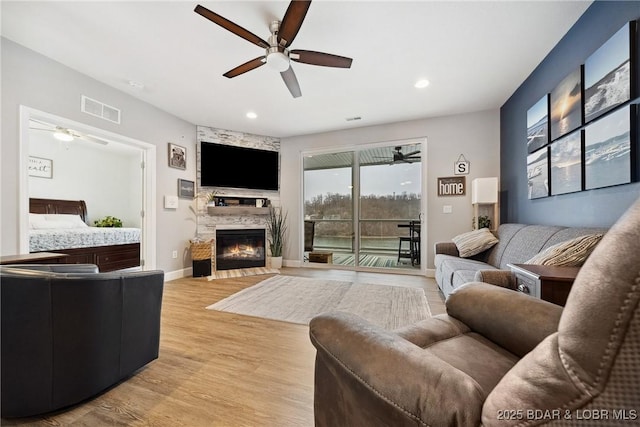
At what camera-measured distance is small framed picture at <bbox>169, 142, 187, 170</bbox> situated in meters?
4.02

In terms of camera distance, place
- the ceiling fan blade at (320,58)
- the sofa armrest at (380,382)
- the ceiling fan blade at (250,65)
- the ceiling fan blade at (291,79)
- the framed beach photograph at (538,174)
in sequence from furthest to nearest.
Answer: the framed beach photograph at (538,174), the ceiling fan blade at (291,79), the ceiling fan blade at (250,65), the ceiling fan blade at (320,58), the sofa armrest at (380,382)

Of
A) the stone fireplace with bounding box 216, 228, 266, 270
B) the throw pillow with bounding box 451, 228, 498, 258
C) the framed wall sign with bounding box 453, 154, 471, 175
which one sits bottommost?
the stone fireplace with bounding box 216, 228, 266, 270

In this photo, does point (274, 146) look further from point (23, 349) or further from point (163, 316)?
point (23, 349)

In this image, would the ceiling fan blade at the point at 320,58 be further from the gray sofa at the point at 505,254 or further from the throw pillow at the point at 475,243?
the throw pillow at the point at 475,243

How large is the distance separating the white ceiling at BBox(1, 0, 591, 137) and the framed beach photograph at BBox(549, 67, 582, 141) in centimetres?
50

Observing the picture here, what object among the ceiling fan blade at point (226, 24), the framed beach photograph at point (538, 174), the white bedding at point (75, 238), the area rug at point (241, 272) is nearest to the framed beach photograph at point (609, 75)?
the framed beach photograph at point (538, 174)

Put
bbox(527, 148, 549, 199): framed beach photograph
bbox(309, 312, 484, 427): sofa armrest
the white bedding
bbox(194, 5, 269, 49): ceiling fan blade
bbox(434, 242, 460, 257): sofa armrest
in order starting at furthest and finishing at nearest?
the white bedding
bbox(434, 242, 460, 257): sofa armrest
bbox(527, 148, 549, 199): framed beach photograph
bbox(194, 5, 269, 49): ceiling fan blade
bbox(309, 312, 484, 427): sofa armrest

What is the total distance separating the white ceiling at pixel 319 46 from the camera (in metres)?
1.96

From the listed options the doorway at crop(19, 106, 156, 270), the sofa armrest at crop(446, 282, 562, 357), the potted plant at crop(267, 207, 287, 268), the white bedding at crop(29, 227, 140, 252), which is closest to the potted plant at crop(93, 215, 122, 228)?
the doorway at crop(19, 106, 156, 270)

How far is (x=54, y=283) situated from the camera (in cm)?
123

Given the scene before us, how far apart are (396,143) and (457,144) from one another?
39.3 inches

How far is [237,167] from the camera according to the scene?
4832mm

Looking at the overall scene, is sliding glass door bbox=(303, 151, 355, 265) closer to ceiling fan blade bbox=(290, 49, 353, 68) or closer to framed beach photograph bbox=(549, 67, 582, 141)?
ceiling fan blade bbox=(290, 49, 353, 68)

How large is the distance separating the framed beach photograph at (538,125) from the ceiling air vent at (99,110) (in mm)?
5137
